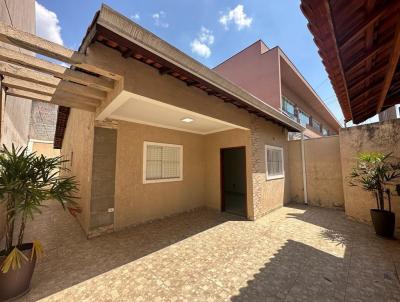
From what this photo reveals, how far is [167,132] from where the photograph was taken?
6.12 meters

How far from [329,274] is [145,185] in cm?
467

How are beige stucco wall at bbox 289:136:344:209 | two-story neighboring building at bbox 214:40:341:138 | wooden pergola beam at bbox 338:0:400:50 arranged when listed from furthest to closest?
1. two-story neighboring building at bbox 214:40:341:138
2. beige stucco wall at bbox 289:136:344:209
3. wooden pergola beam at bbox 338:0:400:50

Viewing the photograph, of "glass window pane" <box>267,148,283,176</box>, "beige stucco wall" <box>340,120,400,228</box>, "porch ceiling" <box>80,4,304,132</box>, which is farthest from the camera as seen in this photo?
"glass window pane" <box>267,148,283,176</box>

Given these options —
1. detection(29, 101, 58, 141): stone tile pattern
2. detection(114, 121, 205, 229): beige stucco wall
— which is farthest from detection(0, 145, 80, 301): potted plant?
detection(29, 101, 58, 141): stone tile pattern

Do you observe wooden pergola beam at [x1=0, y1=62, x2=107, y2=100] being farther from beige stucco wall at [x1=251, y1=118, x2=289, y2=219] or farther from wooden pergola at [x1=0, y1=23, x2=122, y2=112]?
beige stucco wall at [x1=251, y1=118, x2=289, y2=219]

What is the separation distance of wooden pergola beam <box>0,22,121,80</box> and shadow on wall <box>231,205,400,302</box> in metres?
3.85

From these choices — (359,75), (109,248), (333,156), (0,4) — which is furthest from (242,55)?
(109,248)

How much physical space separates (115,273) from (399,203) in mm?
7127

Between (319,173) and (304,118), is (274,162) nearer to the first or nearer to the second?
(319,173)

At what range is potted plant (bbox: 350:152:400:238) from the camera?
4195mm

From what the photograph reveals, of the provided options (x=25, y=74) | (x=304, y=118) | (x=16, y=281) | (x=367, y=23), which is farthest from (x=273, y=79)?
(x=16, y=281)

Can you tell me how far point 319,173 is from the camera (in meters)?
7.41

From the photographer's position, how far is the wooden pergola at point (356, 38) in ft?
5.42

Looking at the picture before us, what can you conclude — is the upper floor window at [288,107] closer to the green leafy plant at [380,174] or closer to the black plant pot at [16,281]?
the green leafy plant at [380,174]
